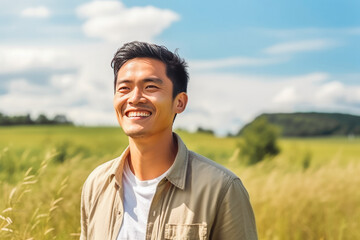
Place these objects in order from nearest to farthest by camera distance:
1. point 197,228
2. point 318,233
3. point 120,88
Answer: point 197,228, point 120,88, point 318,233

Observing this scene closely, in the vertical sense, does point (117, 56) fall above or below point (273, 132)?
above

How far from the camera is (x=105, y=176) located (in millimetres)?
3061

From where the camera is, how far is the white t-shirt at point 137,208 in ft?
8.97

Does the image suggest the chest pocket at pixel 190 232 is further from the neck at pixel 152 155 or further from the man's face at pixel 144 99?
the man's face at pixel 144 99

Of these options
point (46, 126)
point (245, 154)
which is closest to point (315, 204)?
point (245, 154)

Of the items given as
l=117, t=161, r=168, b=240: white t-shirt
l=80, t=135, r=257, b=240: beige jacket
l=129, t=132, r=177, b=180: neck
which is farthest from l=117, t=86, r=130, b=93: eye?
l=117, t=161, r=168, b=240: white t-shirt

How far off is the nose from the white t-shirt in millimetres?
453

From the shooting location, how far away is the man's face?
2.71 meters

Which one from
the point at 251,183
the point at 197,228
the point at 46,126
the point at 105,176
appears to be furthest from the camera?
the point at 46,126

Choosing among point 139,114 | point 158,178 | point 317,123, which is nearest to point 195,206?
point 158,178

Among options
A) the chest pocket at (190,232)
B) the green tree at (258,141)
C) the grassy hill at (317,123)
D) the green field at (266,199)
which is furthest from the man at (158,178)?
the grassy hill at (317,123)

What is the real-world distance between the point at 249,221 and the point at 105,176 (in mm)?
954

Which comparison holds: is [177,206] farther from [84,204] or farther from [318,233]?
[318,233]

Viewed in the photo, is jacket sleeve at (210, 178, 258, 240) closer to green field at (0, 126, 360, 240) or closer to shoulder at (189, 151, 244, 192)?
shoulder at (189, 151, 244, 192)
